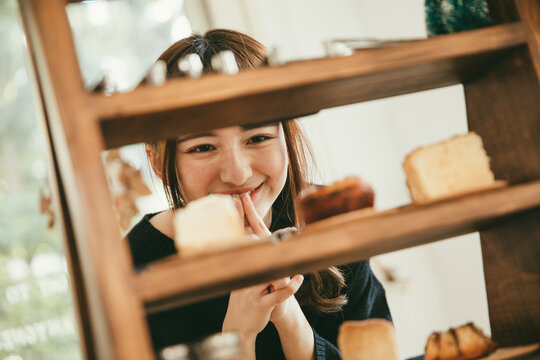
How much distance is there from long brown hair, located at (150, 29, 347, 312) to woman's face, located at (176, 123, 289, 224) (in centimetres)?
6

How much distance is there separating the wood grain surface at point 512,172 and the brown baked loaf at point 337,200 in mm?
317

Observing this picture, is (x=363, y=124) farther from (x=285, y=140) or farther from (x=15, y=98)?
(x=15, y=98)

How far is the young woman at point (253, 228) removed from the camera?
1344 mm

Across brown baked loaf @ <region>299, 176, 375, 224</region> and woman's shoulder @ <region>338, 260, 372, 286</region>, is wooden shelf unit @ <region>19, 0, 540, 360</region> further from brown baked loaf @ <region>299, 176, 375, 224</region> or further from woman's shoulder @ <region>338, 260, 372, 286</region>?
woman's shoulder @ <region>338, 260, 372, 286</region>

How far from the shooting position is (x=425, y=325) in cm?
226

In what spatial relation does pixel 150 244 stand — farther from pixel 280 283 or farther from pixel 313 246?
pixel 313 246

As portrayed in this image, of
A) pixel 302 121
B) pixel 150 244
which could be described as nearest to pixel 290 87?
pixel 150 244

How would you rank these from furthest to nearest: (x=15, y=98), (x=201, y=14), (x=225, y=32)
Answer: (x=201, y=14), (x=15, y=98), (x=225, y=32)

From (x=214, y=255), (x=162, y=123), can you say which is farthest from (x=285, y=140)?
(x=214, y=255)

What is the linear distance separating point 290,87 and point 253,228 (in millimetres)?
533

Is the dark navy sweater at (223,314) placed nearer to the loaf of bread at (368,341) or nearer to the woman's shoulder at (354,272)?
the woman's shoulder at (354,272)

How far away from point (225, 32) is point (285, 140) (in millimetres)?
335

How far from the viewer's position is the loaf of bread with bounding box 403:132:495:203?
0.99 metres

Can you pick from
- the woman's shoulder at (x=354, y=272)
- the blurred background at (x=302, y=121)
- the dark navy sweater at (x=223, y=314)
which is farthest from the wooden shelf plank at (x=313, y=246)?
the blurred background at (x=302, y=121)
